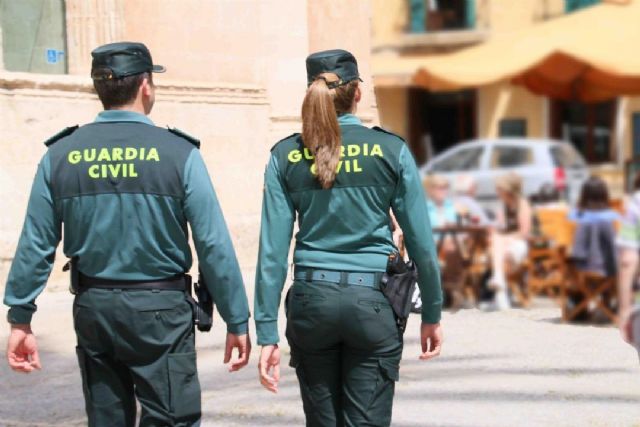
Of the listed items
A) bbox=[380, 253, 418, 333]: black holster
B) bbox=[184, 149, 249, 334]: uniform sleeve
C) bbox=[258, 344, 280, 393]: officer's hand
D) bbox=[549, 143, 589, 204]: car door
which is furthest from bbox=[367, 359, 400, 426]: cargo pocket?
bbox=[549, 143, 589, 204]: car door

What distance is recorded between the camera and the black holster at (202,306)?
4.48 meters

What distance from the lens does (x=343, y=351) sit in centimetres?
459

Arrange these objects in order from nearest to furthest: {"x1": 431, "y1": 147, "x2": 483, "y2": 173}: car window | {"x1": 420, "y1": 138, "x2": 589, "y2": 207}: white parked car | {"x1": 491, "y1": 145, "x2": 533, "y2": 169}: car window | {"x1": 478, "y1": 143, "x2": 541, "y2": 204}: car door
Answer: {"x1": 420, "y1": 138, "x2": 589, "y2": 207}: white parked car → {"x1": 478, "y1": 143, "x2": 541, "y2": 204}: car door → {"x1": 491, "y1": 145, "x2": 533, "y2": 169}: car window → {"x1": 431, "y1": 147, "x2": 483, "y2": 173}: car window

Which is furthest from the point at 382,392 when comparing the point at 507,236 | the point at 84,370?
the point at 507,236

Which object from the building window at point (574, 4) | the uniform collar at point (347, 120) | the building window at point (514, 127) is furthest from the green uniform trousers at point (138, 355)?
the building window at point (574, 4)

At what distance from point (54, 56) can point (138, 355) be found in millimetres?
8642

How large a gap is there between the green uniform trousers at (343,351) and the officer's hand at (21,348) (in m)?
0.85

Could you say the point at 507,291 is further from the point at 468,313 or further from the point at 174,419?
the point at 174,419

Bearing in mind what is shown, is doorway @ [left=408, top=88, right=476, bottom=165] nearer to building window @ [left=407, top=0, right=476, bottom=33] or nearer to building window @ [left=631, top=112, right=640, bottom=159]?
building window @ [left=407, top=0, right=476, bottom=33]

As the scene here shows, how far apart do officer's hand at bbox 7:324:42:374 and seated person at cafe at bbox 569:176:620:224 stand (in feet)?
22.4

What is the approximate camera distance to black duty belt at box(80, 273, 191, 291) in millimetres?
4402

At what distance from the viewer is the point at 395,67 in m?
33.7

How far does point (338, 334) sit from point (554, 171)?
1911 cm

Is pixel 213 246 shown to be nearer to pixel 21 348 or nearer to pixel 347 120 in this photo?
pixel 347 120
